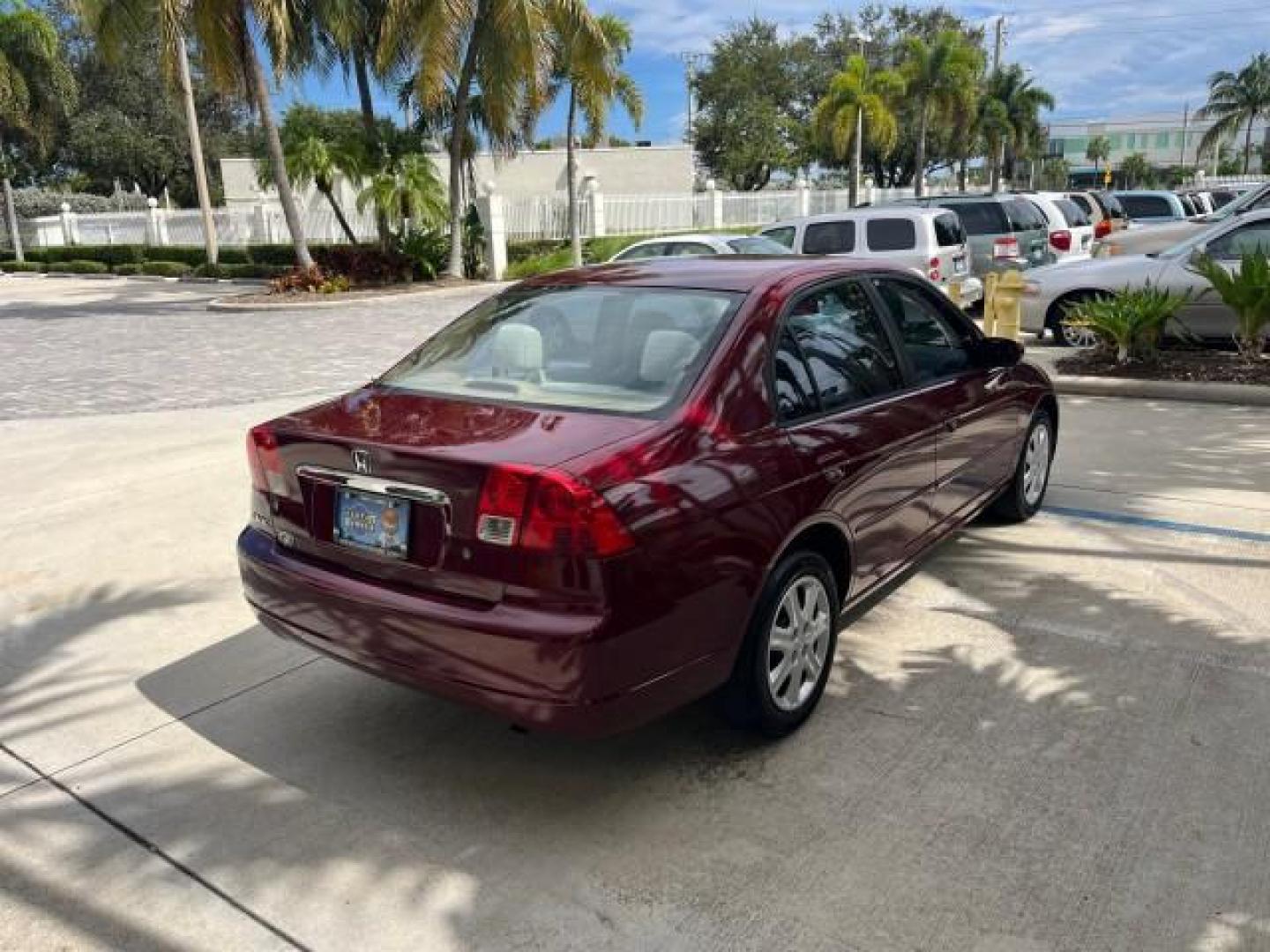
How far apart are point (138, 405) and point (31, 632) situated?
6.18 m

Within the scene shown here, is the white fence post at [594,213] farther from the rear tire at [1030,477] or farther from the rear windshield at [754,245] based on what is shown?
the rear tire at [1030,477]

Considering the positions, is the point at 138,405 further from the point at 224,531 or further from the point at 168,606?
the point at 168,606

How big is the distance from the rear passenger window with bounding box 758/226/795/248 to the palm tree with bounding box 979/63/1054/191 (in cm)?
4383

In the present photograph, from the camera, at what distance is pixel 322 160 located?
74.7 feet

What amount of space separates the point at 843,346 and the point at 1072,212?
1720cm

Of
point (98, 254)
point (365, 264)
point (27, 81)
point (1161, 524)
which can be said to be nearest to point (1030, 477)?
point (1161, 524)

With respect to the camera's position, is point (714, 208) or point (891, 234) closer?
point (891, 234)

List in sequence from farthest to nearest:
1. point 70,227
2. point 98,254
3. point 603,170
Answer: point 70,227 → point 603,170 → point 98,254

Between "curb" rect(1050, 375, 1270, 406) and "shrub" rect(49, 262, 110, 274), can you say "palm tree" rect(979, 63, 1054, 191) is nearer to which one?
"shrub" rect(49, 262, 110, 274)

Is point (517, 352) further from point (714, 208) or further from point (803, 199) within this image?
point (803, 199)

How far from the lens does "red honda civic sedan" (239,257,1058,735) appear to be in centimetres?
288

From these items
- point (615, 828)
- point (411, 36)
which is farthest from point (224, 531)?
point (411, 36)

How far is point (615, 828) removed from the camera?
3.15 m

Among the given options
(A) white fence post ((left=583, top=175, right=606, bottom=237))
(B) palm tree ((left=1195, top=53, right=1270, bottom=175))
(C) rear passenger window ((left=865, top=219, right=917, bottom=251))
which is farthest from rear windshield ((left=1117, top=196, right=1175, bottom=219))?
(B) palm tree ((left=1195, top=53, right=1270, bottom=175))
